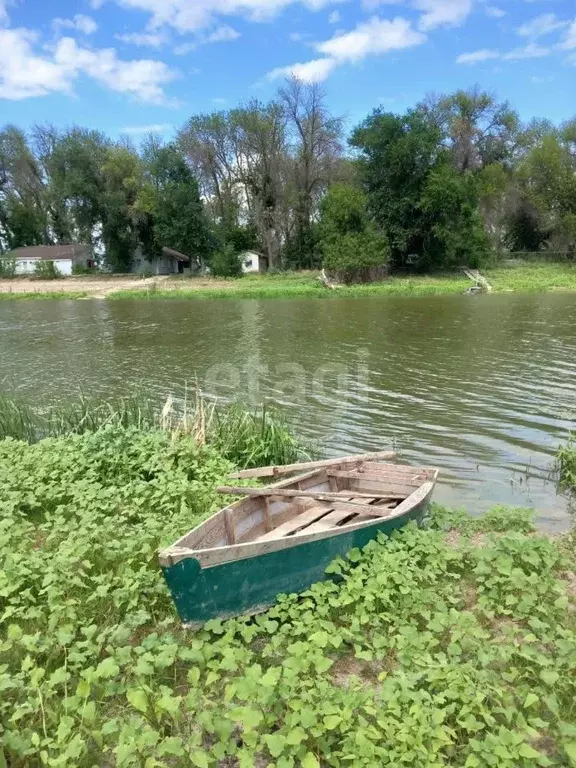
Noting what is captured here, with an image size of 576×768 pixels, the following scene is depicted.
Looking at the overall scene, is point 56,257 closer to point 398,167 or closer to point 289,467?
point 398,167

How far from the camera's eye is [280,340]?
24.2 m

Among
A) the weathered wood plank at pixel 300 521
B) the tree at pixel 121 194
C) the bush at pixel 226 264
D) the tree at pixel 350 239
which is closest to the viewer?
the weathered wood plank at pixel 300 521

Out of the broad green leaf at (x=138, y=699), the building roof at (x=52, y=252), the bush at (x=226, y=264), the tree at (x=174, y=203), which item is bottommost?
the broad green leaf at (x=138, y=699)

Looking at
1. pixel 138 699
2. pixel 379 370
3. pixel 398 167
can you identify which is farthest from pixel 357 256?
pixel 138 699

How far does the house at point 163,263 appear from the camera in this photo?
Answer: 210 ft

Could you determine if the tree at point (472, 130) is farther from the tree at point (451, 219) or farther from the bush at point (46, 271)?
the bush at point (46, 271)

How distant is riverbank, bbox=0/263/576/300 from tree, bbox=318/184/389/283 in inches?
74.5

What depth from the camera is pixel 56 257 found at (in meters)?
64.4

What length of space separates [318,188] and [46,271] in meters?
28.7

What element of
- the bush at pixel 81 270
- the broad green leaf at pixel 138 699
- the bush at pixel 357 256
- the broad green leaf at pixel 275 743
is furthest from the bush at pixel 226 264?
the broad green leaf at pixel 275 743

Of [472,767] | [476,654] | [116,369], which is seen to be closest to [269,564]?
[476,654]

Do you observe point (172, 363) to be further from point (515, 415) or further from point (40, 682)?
point (40, 682)

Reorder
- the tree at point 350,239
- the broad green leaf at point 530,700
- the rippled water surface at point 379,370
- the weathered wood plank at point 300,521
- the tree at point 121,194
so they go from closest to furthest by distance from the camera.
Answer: the broad green leaf at point 530,700, the weathered wood plank at point 300,521, the rippled water surface at point 379,370, the tree at point 350,239, the tree at point 121,194

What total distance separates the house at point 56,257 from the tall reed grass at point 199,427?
56081 millimetres
